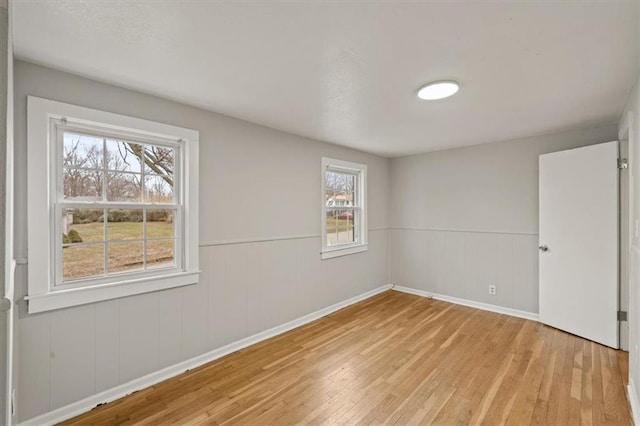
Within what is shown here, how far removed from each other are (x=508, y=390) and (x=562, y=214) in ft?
6.88

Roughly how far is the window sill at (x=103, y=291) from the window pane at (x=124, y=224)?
13.7 inches

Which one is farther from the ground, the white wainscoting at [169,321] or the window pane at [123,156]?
the window pane at [123,156]

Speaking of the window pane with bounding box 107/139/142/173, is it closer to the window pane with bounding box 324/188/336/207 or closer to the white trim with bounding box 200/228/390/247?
the white trim with bounding box 200/228/390/247

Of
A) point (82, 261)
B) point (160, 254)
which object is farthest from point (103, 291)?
point (160, 254)

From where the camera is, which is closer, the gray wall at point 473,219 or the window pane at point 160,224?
the window pane at point 160,224

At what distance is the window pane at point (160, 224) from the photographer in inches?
96.4

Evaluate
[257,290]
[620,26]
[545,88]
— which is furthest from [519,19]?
[257,290]

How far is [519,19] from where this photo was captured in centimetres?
146

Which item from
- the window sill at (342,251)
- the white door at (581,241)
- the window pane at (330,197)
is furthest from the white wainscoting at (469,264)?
the window pane at (330,197)

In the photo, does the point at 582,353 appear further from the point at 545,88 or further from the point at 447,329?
the point at 545,88

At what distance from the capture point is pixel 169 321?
8.14ft

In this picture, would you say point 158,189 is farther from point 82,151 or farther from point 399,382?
point 399,382

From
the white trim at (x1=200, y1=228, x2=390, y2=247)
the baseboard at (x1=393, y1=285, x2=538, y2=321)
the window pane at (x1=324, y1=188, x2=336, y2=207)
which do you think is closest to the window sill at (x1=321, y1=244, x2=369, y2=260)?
the white trim at (x1=200, y1=228, x2=390, y2=247)

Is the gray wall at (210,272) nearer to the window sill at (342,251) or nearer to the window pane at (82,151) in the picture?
the window sill at (342,251)
